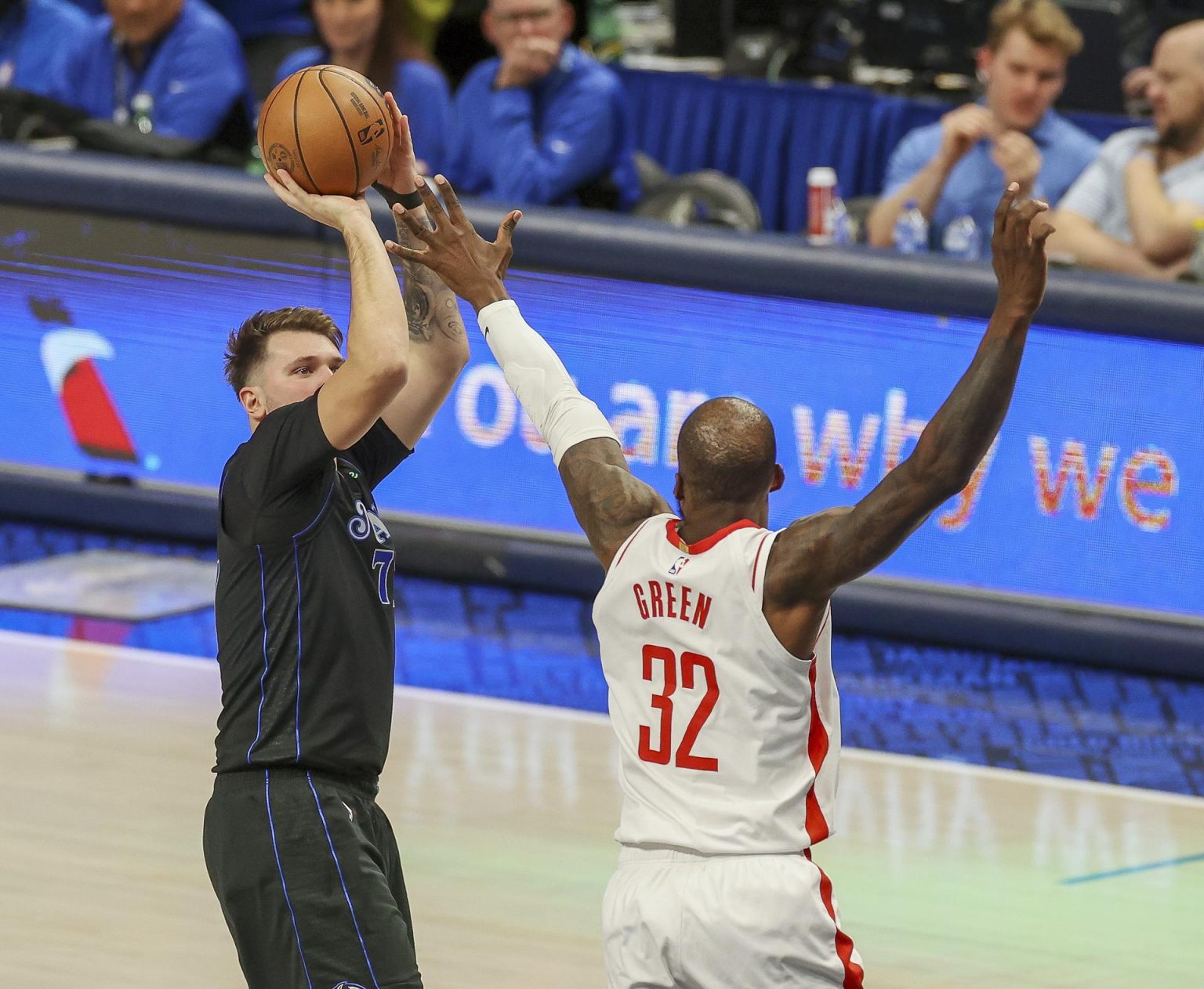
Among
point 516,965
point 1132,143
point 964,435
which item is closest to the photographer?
point 964,435

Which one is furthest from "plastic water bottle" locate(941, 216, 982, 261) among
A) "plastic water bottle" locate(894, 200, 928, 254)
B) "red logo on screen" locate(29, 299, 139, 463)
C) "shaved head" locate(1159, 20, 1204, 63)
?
"red logo on screen" locate(29, 299, 139, 463)

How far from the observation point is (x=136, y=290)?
9.24 m

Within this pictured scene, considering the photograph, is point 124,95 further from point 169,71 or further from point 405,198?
point 405,198

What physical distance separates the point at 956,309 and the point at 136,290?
3.45 metres

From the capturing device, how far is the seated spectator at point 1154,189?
8445mm

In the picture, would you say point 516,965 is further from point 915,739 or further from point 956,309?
point 956,309

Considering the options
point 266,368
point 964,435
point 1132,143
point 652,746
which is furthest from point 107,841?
point 1132,143

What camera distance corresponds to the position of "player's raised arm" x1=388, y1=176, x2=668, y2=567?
403cm

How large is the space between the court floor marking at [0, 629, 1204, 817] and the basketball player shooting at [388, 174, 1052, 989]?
283cm

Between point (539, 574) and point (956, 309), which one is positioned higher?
point (956, 309)

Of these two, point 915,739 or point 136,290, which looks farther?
point 136,290

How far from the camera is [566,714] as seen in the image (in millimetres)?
7781

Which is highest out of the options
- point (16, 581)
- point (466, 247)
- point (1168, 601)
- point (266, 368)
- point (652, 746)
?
point (466, 247)

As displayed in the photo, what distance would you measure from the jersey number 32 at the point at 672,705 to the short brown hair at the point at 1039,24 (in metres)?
5.57
